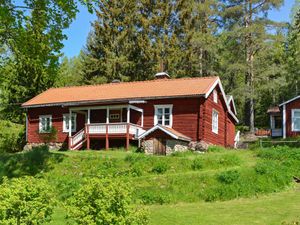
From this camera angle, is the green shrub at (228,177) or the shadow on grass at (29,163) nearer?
the green shrub at (228,177)

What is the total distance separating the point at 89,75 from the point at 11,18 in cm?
3250

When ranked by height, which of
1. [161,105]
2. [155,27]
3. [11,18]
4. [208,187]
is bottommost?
[208,187]

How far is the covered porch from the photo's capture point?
98.3 feet

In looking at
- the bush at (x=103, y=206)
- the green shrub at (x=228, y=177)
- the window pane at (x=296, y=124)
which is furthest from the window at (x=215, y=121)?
the bush at (x=103, y=206)

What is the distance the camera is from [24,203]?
8.73 meters

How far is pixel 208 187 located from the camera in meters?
18.3

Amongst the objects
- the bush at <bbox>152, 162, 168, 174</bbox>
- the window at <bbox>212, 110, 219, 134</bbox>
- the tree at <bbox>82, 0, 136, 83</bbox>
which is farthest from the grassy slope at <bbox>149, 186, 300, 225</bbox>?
the tree at <bbox>82, 0, 136, 83</bbox>

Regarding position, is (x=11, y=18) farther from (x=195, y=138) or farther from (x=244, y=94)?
(x=244, y=94)

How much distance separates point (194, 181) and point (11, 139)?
79.7ft

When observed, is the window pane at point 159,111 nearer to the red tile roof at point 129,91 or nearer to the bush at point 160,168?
the red tile roof at point 129,91

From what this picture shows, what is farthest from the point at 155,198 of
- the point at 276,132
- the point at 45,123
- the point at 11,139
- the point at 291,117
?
the point at 276,132

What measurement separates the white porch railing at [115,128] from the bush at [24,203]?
20.5 metres

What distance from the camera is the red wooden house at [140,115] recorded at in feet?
96.9

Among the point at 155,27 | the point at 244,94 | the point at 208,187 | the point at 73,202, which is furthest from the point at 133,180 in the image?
the point at 155,27
